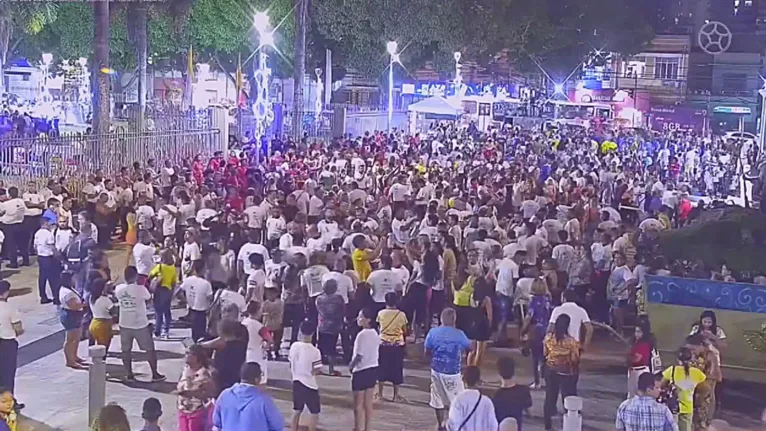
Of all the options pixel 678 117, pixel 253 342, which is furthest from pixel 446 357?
pixel 678 117

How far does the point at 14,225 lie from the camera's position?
1803 centimetres

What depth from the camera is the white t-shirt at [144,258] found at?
13.7 metres

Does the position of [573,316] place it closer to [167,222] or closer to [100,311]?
[100,311]

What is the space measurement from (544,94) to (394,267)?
5151 centimetres

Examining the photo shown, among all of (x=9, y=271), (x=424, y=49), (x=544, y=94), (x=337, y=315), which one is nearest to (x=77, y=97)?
(x=424, y=49)

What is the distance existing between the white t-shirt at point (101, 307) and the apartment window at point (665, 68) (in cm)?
6413

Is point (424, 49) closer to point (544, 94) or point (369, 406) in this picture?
point (544, 94)

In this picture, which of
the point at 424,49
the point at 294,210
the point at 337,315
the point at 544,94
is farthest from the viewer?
the point at 544,94

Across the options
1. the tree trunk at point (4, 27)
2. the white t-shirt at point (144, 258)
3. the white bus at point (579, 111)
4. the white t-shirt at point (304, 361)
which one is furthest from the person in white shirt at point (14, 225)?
the white bus at point (579, 111)

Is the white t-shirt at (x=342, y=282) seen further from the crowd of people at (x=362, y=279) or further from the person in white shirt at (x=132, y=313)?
the person in white shirt at (x=132, y=313)

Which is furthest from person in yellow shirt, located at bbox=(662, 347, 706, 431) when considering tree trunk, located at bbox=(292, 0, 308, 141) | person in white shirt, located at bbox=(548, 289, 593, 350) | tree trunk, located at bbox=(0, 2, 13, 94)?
tree trunk, located at bbox=(0, 2, 13, 94)

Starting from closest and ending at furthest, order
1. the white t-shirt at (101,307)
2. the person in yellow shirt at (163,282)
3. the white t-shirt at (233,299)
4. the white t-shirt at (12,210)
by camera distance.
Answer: the white t-shirt at (233,299) < the white t-shirt at (101,307) < the person in yellow shirt at (163,282) < the white t-shirt at (12,210)

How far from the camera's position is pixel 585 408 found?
474 inches

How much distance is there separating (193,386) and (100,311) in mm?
3639
